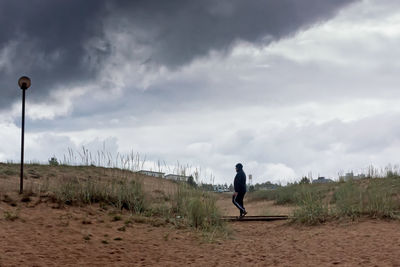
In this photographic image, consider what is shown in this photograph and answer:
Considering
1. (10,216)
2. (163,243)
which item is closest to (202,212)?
Answer: (163,243)

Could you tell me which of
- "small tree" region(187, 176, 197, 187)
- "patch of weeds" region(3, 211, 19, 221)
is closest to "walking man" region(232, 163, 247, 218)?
"small tree" region(187, 176, 197, 187)

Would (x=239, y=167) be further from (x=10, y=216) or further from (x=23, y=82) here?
(x=10, y=216)

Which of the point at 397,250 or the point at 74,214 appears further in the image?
the point at 74,214

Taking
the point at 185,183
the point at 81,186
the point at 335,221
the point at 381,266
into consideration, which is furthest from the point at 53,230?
the point at 335,221

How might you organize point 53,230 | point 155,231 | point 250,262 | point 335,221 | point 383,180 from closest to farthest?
point 250,262 < point 53,230 < point 155,231 < point 335,221 < point 383,180

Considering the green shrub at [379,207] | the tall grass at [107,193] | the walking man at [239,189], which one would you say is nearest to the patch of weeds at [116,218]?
the tall grass at [107,193]

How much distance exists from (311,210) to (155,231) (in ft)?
14.6

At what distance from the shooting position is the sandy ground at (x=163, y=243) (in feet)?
24.2

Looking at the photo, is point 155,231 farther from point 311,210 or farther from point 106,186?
point 311,210

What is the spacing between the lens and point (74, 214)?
10438 mm

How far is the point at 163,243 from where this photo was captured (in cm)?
904

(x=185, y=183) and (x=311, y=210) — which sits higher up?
(x=185, y=183)

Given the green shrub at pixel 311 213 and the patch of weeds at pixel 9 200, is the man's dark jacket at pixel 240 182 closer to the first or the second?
the green shrub at pixel 311 213

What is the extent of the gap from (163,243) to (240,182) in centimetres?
544
